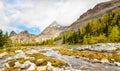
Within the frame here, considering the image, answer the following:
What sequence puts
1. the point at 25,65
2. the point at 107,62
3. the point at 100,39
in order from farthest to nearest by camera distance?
the point at 100,39
the point at 107,62
the point at 25,65

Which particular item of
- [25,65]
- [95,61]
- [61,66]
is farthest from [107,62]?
[25,65]

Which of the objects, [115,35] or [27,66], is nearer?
[27,66]

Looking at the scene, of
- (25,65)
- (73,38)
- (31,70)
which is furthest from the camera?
(73,38)

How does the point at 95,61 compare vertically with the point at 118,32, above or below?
below

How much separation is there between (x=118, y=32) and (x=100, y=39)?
13.5 meters

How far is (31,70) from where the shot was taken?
37.2 meters

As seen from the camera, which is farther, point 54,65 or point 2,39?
point 2,39

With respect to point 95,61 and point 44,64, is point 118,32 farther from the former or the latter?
point 44,64

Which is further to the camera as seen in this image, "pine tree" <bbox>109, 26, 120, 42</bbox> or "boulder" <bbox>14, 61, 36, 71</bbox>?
"pine tree" <bbox>109, 26, 120, 42</bbox>

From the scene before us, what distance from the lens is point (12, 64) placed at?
4384 centimetres

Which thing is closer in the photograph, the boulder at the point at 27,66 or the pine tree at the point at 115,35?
the boulder at the point at 27,66

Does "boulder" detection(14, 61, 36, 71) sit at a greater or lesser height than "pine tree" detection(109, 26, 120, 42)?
lesser

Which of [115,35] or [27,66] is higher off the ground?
[115,35]

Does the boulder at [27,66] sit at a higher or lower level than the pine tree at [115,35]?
lower
